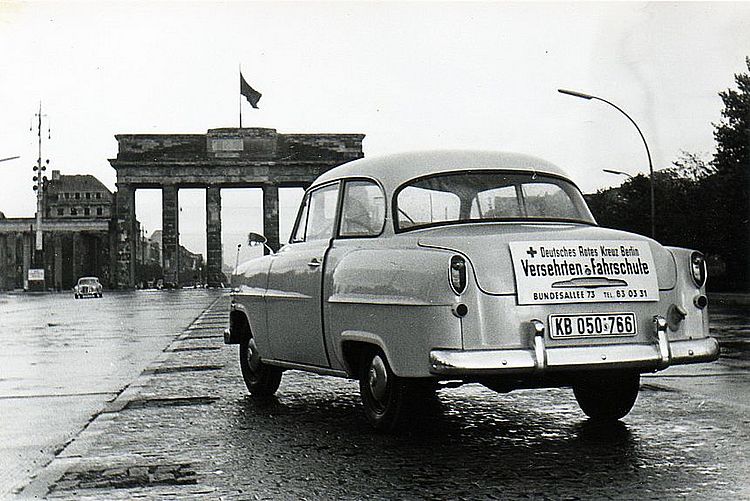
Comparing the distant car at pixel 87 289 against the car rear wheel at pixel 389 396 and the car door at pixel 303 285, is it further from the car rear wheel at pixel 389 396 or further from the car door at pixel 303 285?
the car rear wheel at pixel 389 396

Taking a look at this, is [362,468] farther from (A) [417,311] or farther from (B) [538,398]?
(B) [538,398]

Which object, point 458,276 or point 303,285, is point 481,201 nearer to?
point 458,276

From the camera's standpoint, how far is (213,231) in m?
102

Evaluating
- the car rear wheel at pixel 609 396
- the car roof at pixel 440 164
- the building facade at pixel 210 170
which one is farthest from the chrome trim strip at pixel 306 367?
the building facade at pixel 210 170

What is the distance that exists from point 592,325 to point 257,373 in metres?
3.71

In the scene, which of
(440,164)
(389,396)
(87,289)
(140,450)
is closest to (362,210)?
(440,164)

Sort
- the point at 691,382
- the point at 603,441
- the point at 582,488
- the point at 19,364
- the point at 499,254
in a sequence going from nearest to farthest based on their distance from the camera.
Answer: the point at 582,488 → the point at 499,254 → the point at 603,441 → the point at 691,382 → the point at 19,364

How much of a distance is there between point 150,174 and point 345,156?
17887 mm

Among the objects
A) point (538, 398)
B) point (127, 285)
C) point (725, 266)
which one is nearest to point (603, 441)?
point (538, 398)

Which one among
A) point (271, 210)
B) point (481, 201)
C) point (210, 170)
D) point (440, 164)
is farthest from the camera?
point (271, 210)

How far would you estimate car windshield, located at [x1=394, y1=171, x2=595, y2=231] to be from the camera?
6.83 metres

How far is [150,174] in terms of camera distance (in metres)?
97.7

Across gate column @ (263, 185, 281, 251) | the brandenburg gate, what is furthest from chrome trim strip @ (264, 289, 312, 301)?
gate column @ (263, 185, 281, 251)

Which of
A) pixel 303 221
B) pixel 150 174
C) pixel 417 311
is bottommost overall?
pixel 417 311
